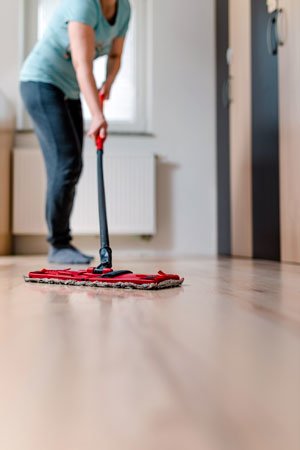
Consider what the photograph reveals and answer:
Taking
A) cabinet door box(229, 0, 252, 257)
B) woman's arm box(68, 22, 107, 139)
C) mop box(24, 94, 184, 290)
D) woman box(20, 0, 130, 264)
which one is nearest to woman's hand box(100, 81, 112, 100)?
woman box(20, 0, 130, 264)

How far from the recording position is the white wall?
3.90 m

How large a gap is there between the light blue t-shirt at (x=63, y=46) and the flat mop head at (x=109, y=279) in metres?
1.13

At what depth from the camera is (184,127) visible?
394cm

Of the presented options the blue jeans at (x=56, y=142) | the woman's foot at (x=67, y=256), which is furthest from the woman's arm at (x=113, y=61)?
the woman's foot at (x=67, y=256)

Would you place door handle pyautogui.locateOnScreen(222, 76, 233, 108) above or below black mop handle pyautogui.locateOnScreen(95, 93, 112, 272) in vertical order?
above

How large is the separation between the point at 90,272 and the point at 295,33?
1581 millimetres

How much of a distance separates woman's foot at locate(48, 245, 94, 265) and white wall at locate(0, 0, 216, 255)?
163cm

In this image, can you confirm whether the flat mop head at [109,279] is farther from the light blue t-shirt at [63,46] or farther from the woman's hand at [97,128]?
the light blue t-shirt at [63,46]

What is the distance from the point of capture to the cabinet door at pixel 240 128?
10.00 feet

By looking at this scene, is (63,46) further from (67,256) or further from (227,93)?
(227,93)

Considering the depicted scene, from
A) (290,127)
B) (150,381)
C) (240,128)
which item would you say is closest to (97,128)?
(290,127)

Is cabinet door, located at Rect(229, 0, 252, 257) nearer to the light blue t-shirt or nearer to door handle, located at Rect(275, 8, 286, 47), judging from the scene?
door handle, located at Rect(275, 8, 286, 47)

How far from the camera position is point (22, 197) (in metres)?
3.70

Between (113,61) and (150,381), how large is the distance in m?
2.11
